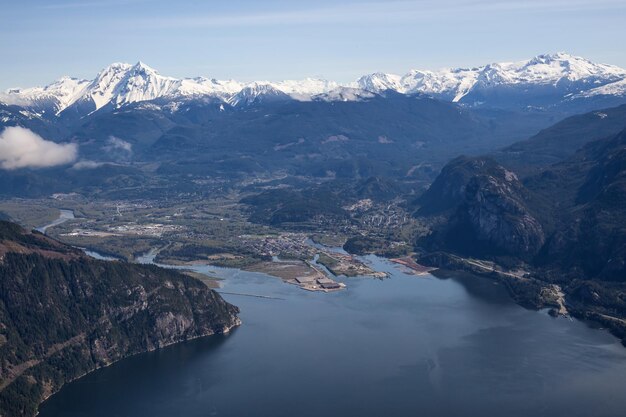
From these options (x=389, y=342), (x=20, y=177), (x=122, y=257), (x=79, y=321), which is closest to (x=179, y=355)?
(x=79, y=321)

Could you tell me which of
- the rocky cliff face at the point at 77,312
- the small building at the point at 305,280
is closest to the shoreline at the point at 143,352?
the rocky cliff face at the point at 77,312

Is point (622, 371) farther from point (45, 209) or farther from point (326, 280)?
point (45, 209)

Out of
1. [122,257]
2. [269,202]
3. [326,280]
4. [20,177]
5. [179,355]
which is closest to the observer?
[179,355]

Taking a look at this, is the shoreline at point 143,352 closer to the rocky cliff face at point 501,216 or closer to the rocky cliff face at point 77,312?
the rocky cliff face at point 77,312

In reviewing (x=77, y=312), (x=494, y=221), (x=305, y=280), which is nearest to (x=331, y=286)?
(x=305, y=280)

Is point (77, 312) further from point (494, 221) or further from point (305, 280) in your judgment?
point (494, 221)

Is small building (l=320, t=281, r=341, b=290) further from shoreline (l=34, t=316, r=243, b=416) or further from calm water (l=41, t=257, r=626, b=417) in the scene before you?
shoreline (l=34, t=316, r=243, b=416)
